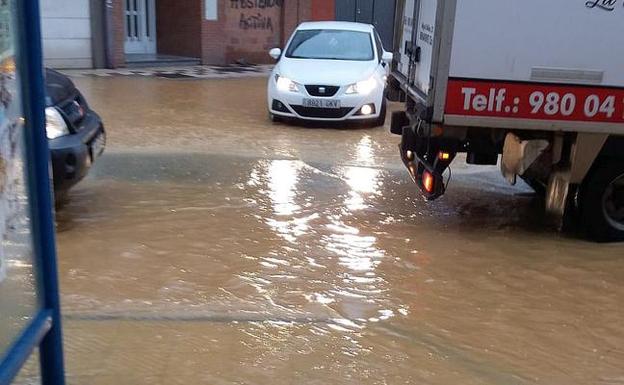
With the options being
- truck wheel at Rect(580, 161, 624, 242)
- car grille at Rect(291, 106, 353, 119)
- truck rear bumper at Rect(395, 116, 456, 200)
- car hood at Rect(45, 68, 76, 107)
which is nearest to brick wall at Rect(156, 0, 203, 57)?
car grille at Rect(291, 106, 353, 119)

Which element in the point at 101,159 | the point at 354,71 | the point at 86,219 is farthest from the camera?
the point at 354,71

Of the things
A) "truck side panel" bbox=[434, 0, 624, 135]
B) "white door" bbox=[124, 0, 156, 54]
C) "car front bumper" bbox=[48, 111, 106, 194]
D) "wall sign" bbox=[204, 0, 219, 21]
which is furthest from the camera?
"white door" bbox=[124, 0, 156, 54]

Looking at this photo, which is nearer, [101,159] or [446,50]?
[446,50]

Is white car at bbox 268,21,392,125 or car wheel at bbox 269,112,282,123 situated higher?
white car at bbox 268,21,392,125

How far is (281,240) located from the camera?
20.0 ft

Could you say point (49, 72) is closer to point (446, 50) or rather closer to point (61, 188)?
point (61, 188)

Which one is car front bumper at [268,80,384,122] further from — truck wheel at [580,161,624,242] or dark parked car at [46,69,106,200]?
truck wheel at [580,161,624,242]

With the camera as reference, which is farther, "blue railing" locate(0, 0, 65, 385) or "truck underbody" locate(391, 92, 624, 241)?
"truck underbody" locate(391, 92, 624, 241)

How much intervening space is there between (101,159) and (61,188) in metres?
2.79

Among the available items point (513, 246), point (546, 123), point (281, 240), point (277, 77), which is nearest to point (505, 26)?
point (546, 123)

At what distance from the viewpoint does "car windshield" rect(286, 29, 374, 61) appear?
39.5 ft

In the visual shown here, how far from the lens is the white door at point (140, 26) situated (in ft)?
66.3

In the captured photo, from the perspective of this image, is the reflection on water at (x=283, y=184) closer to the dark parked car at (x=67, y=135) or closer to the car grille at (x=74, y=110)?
the dark parked car at (x=67, y=135)

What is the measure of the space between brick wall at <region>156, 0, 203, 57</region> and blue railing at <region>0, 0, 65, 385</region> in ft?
58.7
